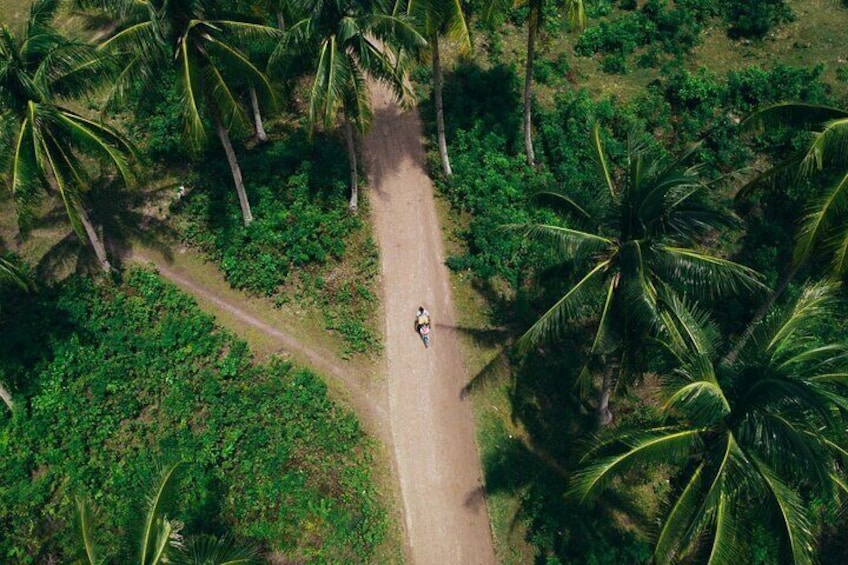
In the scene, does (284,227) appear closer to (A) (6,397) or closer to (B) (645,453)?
(A) (6,397)

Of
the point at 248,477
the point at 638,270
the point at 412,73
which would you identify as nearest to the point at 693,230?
the point at 638,270

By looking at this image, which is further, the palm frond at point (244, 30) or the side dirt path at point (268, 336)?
the side dirt path at point (268, 336)

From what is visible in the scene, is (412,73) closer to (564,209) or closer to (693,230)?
(564,209)

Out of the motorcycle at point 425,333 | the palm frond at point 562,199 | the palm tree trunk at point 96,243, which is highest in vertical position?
the palm frond at point 562,199

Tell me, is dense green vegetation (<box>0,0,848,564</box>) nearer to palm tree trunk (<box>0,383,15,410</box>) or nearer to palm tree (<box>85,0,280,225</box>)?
palm tree (<box>85,0,280,225</box>)

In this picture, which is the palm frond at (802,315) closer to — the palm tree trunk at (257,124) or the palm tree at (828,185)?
the palm tree at (828,185)

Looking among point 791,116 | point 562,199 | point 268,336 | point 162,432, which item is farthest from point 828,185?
point 162,432

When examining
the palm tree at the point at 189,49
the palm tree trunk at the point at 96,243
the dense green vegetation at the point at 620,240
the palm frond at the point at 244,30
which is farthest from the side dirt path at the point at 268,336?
the palm frond at the point at 244,30

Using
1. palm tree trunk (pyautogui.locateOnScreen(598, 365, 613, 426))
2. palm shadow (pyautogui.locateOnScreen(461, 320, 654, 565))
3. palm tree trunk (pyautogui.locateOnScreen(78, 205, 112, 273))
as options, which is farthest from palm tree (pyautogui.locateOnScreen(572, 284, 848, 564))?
palm tree trunk (pyautogui.locateOnScreen(78, 205, 112, 273))

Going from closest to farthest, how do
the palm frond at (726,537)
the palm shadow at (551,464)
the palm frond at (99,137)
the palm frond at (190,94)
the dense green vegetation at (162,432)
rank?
the palm frond at (726,537)
the palm frond at (99,137)
the palm frond at (190,94)
the dense green vegetation at (162,432)
the palm shadow at (551,464)
